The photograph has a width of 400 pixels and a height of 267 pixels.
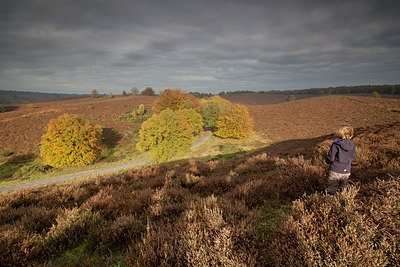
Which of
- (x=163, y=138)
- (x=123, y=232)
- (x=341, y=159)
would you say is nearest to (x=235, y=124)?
(x=163, y=138)

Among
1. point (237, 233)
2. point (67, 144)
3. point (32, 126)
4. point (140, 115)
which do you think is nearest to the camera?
point (237, 233)

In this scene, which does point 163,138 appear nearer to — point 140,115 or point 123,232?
point 123,232

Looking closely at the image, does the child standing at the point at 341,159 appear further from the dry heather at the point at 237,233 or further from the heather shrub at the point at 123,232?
the heather shrub at the point at 123,232

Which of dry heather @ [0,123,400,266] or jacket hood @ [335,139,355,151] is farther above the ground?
jacket hood @ [335,139,355,151]

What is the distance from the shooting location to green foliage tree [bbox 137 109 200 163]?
22.6 metres

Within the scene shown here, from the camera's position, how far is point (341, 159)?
423cm

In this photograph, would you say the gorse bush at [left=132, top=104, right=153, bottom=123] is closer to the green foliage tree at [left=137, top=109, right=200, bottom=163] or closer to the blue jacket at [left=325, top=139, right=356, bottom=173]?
the green foliage tree at [left=137, top=109, right=200, bottom=163]

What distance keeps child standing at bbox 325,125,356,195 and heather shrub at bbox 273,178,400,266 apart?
143cm

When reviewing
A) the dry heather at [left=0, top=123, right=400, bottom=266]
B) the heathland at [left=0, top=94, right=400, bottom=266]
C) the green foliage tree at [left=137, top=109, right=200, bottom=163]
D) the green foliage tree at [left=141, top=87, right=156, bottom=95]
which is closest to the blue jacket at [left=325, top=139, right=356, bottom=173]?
the heathland at [left=0, top=94, right=400, bottom=266]

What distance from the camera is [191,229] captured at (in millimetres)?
2777

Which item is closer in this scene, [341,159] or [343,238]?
[343,238]

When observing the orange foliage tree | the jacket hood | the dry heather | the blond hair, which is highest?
the orange foliage tree

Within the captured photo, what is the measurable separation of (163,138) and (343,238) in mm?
23468

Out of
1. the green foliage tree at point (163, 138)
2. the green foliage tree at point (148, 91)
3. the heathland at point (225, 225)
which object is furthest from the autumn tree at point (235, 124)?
the green foliage tree at point (148, 91)
